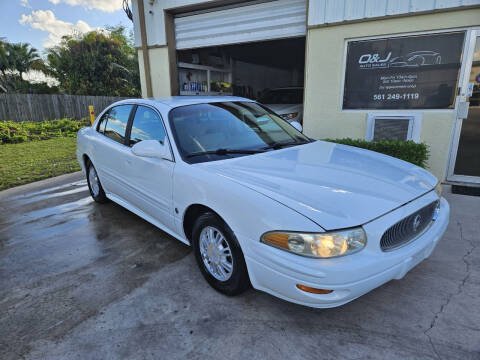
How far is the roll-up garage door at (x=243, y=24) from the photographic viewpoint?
245 inches

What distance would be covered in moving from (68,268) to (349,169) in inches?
109

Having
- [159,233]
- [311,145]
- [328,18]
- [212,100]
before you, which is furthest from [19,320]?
[328,18]

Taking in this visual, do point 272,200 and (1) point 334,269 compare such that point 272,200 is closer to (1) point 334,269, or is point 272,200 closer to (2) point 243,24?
(1) point 334,269

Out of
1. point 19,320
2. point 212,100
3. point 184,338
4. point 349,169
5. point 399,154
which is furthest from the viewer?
Answer: point 399,154

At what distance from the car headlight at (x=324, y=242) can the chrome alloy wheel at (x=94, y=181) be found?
138 inches

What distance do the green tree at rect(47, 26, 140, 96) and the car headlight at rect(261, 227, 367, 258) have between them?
1081 inches

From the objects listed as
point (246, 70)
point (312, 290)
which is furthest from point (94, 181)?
point (246, 70)

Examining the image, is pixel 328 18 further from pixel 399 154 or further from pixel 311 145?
pixel 311 145

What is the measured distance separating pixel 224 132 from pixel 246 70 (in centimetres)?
1063

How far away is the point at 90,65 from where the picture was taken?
24.7m

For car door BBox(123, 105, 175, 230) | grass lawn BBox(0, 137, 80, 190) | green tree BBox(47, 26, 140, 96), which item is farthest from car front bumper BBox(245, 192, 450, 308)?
green tree BBox(47, 26, 140, 96)

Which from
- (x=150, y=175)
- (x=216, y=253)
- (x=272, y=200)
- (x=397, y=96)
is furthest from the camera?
(x=397, y=96)

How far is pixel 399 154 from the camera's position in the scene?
4801 mm

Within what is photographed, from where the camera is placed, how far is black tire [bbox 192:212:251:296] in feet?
7.20
